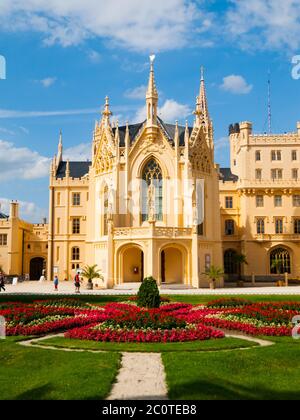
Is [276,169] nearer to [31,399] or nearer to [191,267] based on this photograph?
[191,267]

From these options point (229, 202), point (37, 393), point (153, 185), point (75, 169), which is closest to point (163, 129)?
point (153, 185)

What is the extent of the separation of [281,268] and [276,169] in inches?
544

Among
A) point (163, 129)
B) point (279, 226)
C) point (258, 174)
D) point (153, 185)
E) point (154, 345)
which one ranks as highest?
point (163, 129)

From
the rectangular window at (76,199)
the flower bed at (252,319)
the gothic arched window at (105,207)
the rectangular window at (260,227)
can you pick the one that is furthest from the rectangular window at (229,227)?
the flower bed at (252,319)

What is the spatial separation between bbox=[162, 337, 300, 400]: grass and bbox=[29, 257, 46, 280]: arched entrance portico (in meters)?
59.9

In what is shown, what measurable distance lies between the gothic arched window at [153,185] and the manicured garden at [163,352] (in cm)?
2679

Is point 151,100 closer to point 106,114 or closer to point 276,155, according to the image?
point 106,114

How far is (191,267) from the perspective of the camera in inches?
1877

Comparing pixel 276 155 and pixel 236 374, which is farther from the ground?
pixel 276 155

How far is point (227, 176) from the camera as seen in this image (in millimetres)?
73000

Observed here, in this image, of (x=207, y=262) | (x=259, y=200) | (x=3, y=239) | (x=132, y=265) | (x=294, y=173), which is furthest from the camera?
(x=3, y=239)

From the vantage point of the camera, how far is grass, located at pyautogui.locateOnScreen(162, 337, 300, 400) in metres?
10.1

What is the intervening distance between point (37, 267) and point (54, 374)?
62.2 meters

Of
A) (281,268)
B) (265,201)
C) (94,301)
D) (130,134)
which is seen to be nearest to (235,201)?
(265,201)
